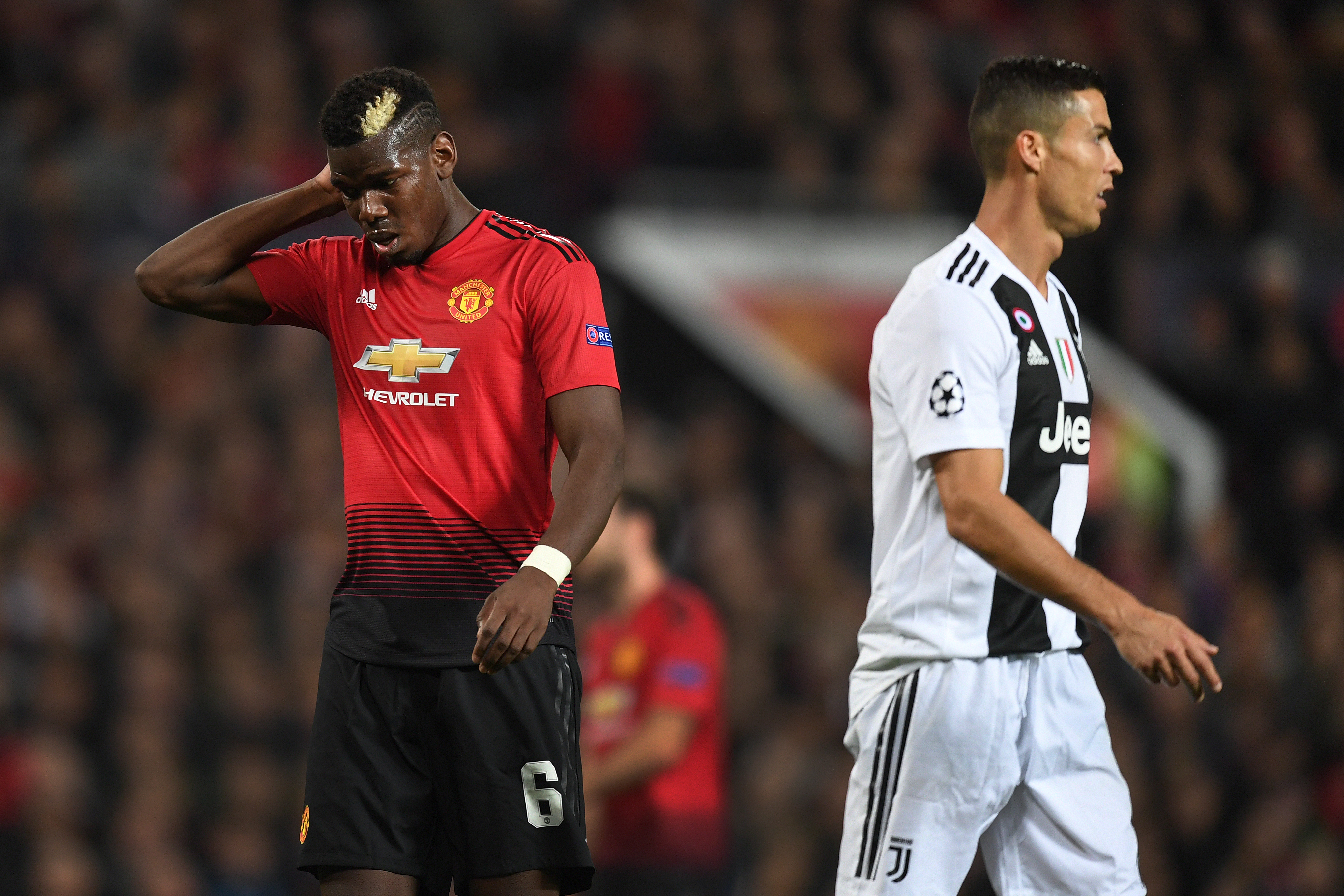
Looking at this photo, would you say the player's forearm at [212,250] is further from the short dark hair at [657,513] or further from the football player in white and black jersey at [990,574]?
the short dark hair at [657,513]

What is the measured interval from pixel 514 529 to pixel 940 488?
0.96 meters

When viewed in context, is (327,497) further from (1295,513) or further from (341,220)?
(1295,513)

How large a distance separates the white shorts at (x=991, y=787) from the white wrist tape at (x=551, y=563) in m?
0.99

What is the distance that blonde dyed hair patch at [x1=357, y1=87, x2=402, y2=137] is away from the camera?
3.54 meters

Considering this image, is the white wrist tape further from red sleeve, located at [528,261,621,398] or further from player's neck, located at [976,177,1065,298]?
player's neck, located at [976,177,1065,298]

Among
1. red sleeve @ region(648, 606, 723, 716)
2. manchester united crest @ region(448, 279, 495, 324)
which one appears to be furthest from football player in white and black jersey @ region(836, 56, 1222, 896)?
red sleeve @ region(648, 606, 723, 716)

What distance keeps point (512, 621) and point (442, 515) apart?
1.68 feet

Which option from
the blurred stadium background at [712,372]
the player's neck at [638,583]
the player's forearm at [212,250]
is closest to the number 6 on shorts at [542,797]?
the player's forearm at [212,250]

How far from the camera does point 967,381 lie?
373 centimetres

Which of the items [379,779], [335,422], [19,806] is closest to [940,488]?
[379,779]

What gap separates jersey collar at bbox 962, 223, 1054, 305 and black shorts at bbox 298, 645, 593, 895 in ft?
4.65

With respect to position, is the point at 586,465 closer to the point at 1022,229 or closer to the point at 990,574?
the point at 990,574

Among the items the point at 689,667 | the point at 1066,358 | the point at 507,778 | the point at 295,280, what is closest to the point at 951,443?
the point at 1066,358

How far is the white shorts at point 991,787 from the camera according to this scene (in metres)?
3.79
